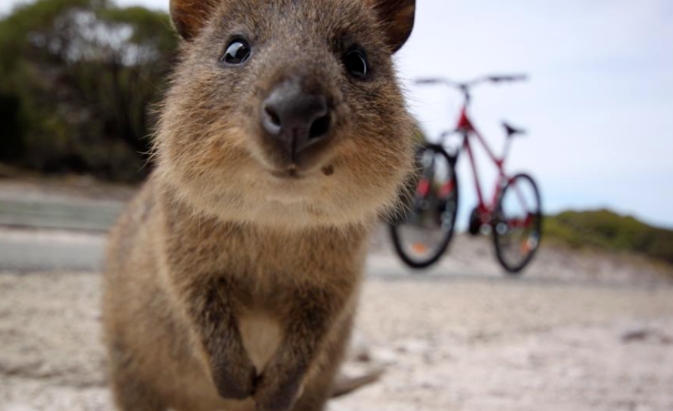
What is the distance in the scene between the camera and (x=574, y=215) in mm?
3906

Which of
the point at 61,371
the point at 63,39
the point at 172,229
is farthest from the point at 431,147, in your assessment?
the point at 63,39

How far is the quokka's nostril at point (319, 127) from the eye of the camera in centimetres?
190

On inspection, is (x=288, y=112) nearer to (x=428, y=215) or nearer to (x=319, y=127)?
(x=319, y=127)

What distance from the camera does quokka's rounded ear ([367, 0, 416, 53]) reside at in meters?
2.81

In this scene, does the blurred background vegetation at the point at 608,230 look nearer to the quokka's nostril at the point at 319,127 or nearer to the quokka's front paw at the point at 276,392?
the quokka's front paw at the point at 276,392

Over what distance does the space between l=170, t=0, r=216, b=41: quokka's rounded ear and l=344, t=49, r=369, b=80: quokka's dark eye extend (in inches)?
32.2

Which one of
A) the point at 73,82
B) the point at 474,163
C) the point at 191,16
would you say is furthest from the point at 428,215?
the point at 73,82

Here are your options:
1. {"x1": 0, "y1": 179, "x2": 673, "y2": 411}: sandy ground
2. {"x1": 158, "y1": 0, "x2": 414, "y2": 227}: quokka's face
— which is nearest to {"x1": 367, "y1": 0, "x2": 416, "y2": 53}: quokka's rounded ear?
{"x1": 158, "y1": 0, "x2": 414, "y2": 227}: quokka's face

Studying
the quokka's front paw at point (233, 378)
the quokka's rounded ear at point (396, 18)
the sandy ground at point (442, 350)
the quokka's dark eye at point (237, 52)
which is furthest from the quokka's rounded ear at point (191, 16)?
the sandy ground at point (442, 350)

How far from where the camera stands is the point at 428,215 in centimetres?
460

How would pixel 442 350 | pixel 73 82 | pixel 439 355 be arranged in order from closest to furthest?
pixel 439 355
pixel 442 350
pixel 73 82

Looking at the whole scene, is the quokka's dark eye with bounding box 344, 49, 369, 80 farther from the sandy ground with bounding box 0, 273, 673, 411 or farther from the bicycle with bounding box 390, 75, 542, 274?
the sandy ground with bounding box 0, 273, 673, 411

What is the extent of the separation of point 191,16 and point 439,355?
4.04m

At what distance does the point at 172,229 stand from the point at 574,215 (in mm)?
2416
